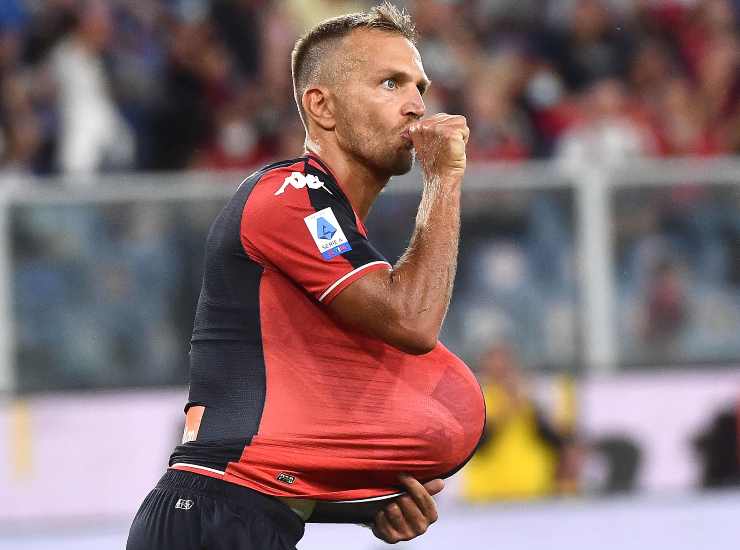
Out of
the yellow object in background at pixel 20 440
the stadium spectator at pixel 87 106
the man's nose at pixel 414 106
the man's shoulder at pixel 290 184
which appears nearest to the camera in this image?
the man's shoulder at pixel 290 184

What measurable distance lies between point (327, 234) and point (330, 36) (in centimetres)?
59

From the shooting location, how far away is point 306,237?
3.27 m

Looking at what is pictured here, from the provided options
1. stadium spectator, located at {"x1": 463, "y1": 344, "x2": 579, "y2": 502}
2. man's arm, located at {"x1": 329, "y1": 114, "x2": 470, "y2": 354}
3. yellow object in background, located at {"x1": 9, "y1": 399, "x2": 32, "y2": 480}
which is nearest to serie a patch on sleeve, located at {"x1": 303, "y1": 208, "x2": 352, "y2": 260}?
man's arm, located at {"x1": 329, "y1": 114, "x2": 470, "y2": 354}

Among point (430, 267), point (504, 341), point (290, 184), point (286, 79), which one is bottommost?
point (430, 267)

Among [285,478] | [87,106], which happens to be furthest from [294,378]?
[87,106]

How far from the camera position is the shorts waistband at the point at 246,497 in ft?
Result: 11.0

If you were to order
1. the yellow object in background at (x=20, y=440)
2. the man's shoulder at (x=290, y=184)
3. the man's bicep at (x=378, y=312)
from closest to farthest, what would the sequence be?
1. the man's bicep at (x=378, y=312)
2. the man's shoulder at (x=290, y=184)
3. the yellow object in background at (x=20, y=440)

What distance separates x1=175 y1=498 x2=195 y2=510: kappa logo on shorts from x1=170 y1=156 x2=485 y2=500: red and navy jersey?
8 centimetres

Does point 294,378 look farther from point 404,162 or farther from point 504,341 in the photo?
point 504,341

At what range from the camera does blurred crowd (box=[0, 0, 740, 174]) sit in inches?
374

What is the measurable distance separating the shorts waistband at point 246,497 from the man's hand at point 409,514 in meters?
0.26

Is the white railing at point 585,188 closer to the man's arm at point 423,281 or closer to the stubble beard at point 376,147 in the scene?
the stubble beard at point 376,147

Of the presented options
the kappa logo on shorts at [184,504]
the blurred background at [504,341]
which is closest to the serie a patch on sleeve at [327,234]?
the kappa logo on shorts at [184,504]

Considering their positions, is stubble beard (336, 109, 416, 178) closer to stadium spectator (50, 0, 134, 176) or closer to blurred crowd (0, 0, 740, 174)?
blurred crowd (0, 0, 740, 174)
